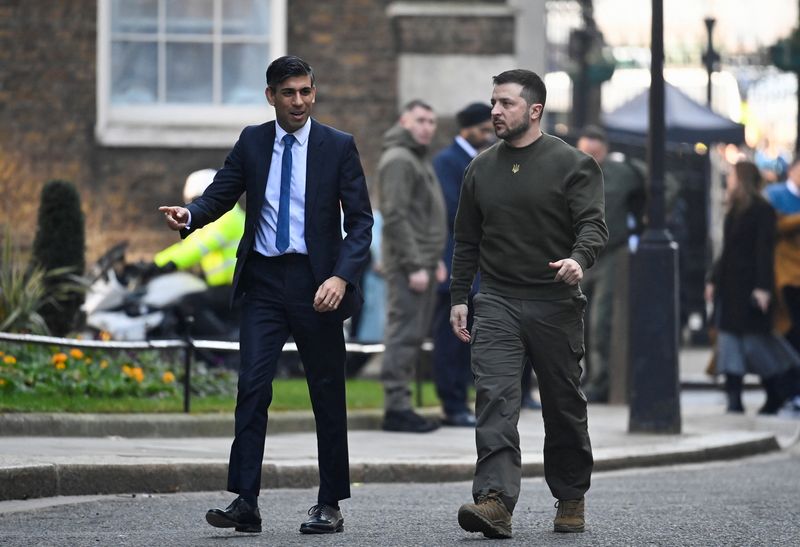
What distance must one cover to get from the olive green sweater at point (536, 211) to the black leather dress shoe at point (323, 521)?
1.11 meters

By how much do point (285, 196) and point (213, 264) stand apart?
6888 millimetres

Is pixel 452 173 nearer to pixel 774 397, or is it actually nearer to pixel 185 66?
pixel 774 397

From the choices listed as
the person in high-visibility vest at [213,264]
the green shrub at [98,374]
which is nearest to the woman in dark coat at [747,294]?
the person in high-visibility vest at [213,264]

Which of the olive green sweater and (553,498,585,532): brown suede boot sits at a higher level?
the olive green sweater

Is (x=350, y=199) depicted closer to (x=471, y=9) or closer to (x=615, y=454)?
(x=615, y=454)

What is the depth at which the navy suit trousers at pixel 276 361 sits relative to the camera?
7301 mm

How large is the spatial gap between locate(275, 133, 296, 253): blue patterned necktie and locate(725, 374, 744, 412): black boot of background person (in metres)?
7.77

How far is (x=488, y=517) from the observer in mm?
7188

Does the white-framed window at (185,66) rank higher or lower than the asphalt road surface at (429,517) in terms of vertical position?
higher

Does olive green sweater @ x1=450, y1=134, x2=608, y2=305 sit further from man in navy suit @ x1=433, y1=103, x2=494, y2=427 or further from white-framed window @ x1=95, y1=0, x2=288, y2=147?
white-framed window @ x1=95, y1=0, x2=288, y2=147

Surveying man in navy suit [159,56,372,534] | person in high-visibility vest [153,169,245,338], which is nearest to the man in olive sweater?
man in navy suit [159,56,372,534]

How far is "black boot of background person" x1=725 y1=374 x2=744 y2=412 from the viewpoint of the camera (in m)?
14.5

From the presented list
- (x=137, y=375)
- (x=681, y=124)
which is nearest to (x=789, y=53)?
(x=681, y=124)

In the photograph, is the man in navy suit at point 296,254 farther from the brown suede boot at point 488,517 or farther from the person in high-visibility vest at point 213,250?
the person in high-visibility vest at point 213,250
